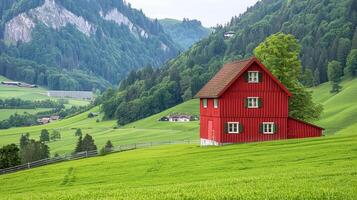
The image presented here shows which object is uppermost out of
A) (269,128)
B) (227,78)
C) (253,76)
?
(253,76)

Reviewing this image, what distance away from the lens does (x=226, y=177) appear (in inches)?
1366

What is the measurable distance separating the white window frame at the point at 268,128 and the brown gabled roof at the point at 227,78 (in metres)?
4.30

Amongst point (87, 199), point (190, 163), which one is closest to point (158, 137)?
point (190, 163)

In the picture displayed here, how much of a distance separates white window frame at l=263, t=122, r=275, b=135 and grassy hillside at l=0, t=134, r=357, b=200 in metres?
11.6

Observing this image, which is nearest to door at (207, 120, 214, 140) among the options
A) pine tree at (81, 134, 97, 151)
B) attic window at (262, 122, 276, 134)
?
attic window at (262, 122, 276, 134)

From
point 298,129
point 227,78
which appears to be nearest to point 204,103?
point 227,78

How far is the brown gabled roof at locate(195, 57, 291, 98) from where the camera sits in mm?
68562

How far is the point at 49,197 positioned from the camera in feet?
94.2

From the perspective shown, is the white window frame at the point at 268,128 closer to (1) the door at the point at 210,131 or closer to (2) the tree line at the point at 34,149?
(1) the door at the point at 210,131

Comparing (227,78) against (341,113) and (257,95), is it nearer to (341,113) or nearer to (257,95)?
(257,95)

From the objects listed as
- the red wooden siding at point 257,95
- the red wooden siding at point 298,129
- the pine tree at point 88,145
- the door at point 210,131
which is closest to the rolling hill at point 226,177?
the red wooden siding at point 257,95

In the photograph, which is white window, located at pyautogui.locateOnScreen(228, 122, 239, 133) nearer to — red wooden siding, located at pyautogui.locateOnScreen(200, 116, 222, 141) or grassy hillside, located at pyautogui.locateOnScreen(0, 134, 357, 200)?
red wooden siding, located at pyautogui.locateOnScreen(200, 116, 222, 141)

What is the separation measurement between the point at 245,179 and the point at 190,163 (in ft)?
54.6

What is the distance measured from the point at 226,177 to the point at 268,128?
35704 millimetres
